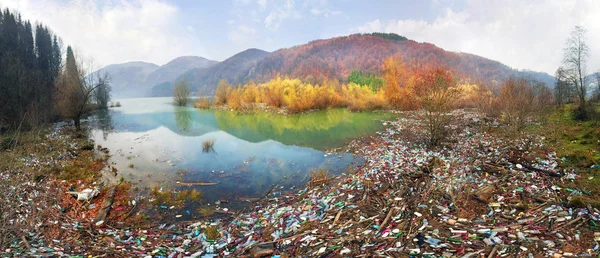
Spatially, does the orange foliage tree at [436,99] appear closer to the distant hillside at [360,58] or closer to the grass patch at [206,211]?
the grass patch at [206,211]

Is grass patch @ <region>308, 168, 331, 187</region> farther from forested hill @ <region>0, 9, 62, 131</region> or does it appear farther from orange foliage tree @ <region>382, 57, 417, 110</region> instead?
orange foliage tree @ <region>382, 57, 417, 110</region>

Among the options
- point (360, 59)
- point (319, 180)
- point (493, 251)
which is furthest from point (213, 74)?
point (493, 251)

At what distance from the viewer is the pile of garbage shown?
14.7 ft

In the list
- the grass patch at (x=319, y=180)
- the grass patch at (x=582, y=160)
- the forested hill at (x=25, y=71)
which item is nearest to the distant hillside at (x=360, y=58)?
the forested hill at (x=25, y=71)

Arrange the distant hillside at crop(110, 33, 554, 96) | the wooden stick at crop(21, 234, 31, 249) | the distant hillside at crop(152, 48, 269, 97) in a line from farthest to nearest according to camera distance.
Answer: the distant hillside at crop(152, 48, 269, 97) < the distant hillside at crop(110, 33, 554, 96) < the wooden stick at crop(21, 234, 31, 249)

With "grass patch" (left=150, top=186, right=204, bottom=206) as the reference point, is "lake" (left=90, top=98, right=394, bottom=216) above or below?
above

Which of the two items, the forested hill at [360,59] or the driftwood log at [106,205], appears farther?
the forested hill at [360,59]

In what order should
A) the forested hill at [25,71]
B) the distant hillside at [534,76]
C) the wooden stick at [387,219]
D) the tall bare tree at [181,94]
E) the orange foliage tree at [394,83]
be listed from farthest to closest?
the tall bare tree at [181,94] → the orange foliage tree at [394,83] → the distant hillside at [534,76] → the forested hill at [25,71] → the wooden stick at [387,219]

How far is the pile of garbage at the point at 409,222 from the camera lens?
4.48 meters

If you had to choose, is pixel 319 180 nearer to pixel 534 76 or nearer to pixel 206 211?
pixel 206 211

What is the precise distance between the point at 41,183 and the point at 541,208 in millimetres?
14142

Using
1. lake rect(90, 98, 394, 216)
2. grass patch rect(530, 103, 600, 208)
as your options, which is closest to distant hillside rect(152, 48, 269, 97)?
lake rect(90, 98, 394, 216)

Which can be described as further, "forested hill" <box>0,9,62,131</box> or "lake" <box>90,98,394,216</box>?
"forested hill" <box>0,9,62,131</box>

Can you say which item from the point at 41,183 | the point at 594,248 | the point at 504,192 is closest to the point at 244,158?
the point at 41,183
